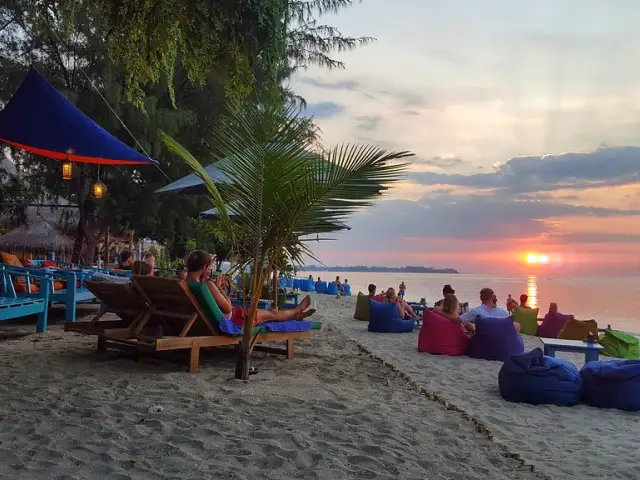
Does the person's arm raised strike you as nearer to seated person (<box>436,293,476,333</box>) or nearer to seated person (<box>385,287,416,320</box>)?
seated person (<box>436,293,476,333</box>)

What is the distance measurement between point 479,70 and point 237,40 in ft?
23.3

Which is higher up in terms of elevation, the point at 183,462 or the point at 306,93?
the point at 306,93

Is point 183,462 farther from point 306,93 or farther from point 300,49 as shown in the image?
point 306,93

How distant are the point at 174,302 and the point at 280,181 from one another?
1.61 metres

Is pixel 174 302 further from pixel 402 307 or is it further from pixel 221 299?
Result: pixel 402 307

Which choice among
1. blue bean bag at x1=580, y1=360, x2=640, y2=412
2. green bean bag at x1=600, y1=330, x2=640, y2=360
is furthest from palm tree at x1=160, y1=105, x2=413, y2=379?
green bean bag at x1=600, y1=330, x2=640, y2=360

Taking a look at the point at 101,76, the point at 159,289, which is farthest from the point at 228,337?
the point at 101,76

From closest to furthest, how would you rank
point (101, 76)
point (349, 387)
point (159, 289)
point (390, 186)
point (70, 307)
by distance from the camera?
1. point (390, 186)
2. point (349, 387)
3. point (159, 289)
4. point (70, 307)
5. point (101, 76)

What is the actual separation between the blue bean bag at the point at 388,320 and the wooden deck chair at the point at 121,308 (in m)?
5.15

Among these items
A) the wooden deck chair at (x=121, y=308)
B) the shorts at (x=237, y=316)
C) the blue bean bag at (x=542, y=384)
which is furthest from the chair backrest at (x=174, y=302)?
the blue bean bag at (x=542, y=384)

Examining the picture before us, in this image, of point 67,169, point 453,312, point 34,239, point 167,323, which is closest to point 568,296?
point 34,239

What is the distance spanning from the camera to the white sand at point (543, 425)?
337cm

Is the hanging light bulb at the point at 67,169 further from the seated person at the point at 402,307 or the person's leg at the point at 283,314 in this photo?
the seated person at the point at 402,307

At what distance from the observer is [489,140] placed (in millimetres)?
13820
